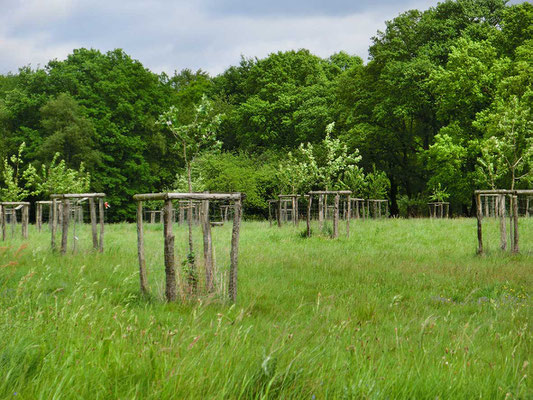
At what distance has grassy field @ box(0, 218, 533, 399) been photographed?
269cm

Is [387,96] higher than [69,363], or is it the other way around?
[387,96]

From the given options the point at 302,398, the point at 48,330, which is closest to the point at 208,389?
the point at 302,398

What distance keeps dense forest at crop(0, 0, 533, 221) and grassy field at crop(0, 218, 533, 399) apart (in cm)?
1602

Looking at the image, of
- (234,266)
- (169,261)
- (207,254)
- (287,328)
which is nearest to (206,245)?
(207,254)

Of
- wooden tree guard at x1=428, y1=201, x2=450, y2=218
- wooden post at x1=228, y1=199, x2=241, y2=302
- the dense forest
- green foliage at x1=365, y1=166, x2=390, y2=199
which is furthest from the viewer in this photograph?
green foliage at x1=365, y1=166, x2=390, y2=199

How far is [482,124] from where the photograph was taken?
31.1m

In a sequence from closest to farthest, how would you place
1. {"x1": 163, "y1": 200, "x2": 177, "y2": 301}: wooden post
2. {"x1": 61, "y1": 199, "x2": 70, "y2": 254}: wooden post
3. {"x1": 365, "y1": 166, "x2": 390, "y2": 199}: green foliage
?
1. {"x1": 163, "y1": 200, "x2": 177, "y2": 301}: wooden post
2. {"x1": 61, "y1": 199, "x2": 70, "y2": 254}: wooden post
3. {"x1": 365, "y1": 166, "x2": 390, "y2": 199}: green foliage

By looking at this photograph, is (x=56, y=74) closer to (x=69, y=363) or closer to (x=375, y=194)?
(x=375, y=194)

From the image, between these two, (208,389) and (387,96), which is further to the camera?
(387,96)

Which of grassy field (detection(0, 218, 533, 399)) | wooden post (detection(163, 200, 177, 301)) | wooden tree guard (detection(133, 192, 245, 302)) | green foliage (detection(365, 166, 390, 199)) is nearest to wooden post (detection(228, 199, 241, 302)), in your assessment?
wooden tree guard (detection(133, 192, 245, 302))

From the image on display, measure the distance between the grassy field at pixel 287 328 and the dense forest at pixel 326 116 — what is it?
1602cm

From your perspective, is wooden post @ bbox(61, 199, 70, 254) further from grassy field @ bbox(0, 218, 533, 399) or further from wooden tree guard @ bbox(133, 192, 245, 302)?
wooden tree guard @ bbox(133, 192, 245, 302)

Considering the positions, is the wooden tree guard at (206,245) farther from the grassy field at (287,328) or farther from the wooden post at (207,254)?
the grassy field at (287,328)

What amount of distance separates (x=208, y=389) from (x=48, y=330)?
4.55 feet
